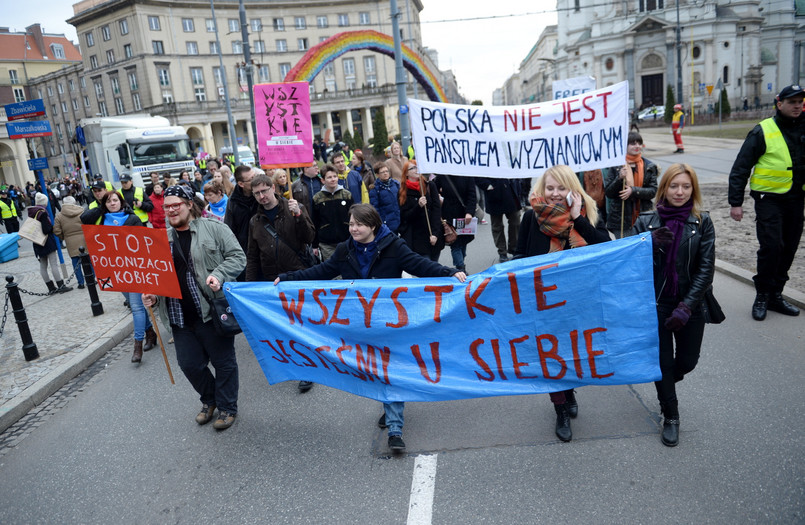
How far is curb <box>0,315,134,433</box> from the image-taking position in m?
5.12

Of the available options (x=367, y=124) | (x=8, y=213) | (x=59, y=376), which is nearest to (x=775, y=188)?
(x=59, y=376)

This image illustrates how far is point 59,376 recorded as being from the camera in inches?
230

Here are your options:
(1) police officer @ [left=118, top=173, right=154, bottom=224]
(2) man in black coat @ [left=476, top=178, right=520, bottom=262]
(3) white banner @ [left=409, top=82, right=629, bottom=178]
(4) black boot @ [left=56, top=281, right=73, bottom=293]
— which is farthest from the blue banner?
(4) black boot @ [left=56, top=281, right=73, bottom=293]

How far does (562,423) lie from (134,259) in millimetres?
3517

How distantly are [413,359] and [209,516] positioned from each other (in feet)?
5.31

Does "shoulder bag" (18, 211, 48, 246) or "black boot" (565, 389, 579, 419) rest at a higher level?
"shoulder bag" (18, 211, 48, 246)

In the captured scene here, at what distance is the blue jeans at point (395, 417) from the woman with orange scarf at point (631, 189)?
332cm

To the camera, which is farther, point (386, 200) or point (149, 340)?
point (386, 200)

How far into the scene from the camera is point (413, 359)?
12.7 ft

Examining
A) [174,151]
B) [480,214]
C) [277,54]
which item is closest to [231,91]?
[277,54]

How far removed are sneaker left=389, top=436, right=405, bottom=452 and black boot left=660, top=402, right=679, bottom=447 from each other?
5.74 feet

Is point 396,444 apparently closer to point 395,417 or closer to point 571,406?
point 395,417

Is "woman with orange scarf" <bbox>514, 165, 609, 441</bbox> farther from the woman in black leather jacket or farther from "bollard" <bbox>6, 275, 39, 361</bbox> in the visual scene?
"bollard" <bbox>6, 275, 39, 361</bbox>

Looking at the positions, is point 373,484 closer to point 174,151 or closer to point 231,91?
point 174,151
